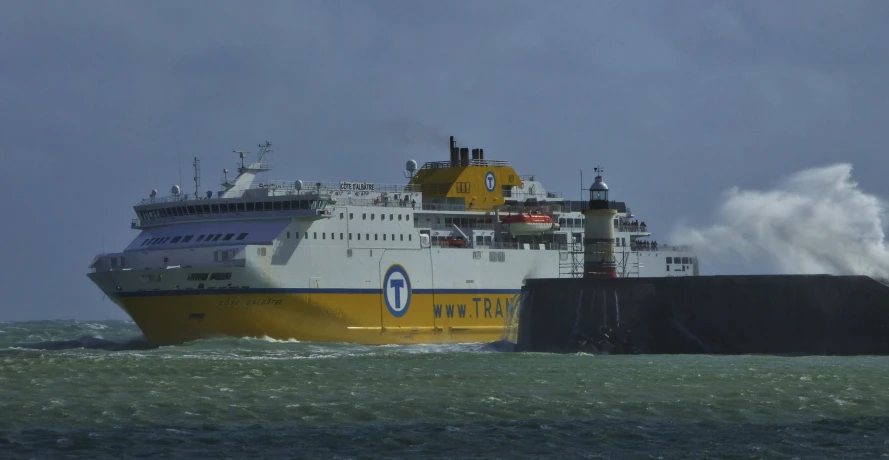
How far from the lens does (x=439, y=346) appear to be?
4638cm

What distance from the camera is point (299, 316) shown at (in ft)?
147

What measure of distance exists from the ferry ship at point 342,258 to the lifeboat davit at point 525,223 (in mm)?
49

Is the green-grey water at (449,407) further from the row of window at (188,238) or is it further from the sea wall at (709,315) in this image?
the row of window at (188,238)

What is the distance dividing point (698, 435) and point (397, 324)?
25.6 m

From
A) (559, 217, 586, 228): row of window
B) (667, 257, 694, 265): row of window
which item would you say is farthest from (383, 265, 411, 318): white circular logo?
(667, 257, 694, 265): row of window

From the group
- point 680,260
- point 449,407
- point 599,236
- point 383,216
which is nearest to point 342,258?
point 383,216

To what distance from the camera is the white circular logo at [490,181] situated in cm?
5432

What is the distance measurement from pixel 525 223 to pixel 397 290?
23.7 feet

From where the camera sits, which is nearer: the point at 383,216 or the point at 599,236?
the point at 599,236

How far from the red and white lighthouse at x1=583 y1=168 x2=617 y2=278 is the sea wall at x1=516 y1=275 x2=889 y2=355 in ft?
9.25

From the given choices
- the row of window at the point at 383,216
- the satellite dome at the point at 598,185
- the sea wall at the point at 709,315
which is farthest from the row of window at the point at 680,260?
the sea wall at the point at 709,315

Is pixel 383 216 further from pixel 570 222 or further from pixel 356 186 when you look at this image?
pixel 570 222

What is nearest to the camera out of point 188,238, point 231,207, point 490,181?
point 188,238

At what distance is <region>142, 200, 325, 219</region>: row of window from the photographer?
45844mm
